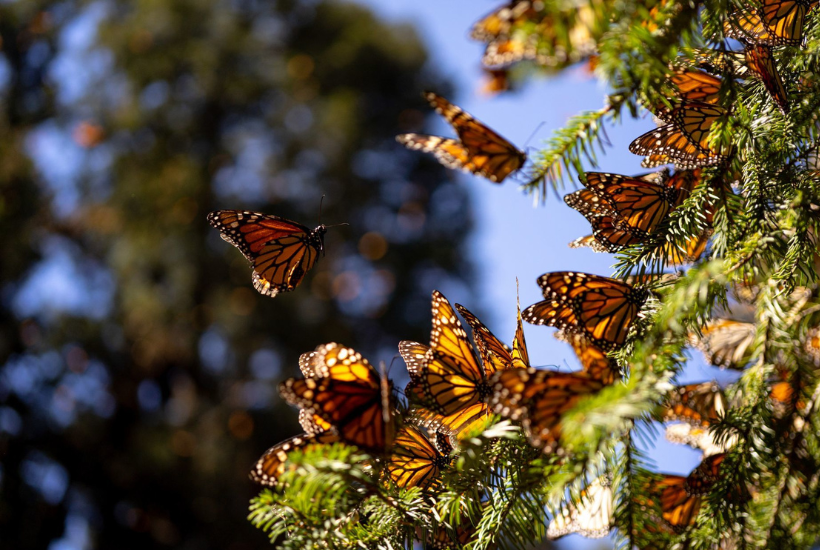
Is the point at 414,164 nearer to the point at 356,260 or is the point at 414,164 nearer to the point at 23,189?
the point at 356,260

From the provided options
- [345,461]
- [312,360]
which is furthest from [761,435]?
[312,360]

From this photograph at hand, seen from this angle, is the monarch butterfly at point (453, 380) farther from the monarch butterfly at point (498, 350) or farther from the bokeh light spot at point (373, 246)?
the bokeh light spot at point (373, 246)

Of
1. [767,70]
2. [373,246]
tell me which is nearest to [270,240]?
[767,70]

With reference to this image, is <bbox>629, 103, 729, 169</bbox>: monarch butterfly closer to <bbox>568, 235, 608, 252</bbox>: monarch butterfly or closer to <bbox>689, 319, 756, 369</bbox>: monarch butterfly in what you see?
<bbox>568, 235, 608, 252</bbox>: monarch butterfly

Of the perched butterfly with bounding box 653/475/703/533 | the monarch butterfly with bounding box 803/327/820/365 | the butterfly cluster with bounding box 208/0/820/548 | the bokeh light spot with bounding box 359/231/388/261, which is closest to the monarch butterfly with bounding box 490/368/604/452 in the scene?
the butterfly cluster with bounding box 208/0/820/548

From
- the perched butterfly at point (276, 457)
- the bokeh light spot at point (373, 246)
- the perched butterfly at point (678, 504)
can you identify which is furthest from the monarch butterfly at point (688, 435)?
the bokeh light spot at point (373, 246)
